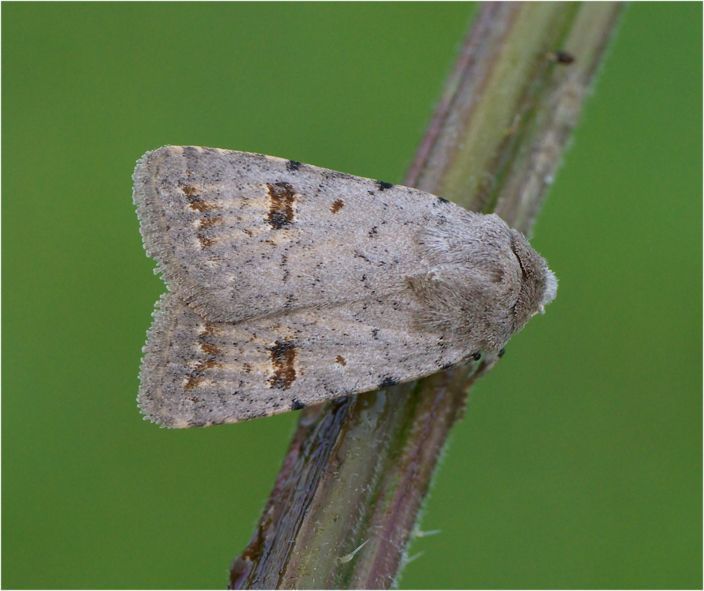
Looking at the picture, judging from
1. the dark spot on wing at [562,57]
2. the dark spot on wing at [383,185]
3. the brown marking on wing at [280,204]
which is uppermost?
the dark spot on wing at [562,57]

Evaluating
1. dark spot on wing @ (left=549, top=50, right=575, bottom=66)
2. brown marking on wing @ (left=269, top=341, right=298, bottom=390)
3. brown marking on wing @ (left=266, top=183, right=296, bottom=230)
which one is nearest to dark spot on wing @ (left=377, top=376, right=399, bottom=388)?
brown marking on wing @ (left=269, top=341, right=298, bottom=390)

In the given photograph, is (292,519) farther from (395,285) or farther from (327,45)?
(327,45)

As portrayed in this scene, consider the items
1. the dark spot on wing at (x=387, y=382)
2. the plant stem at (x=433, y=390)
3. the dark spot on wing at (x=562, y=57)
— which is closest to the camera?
the plant stem at (x=433, y=390)

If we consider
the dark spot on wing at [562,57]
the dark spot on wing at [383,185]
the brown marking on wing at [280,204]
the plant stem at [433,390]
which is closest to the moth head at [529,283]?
the plant stem at [433,390]

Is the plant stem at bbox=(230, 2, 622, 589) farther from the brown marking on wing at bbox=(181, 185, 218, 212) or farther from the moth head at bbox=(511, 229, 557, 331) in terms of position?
the brown marking on wing at bbox=(181, 185, 218, 212)

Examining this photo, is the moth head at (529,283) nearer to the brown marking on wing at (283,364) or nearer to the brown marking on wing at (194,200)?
the brown marking on wing at (283,364)
